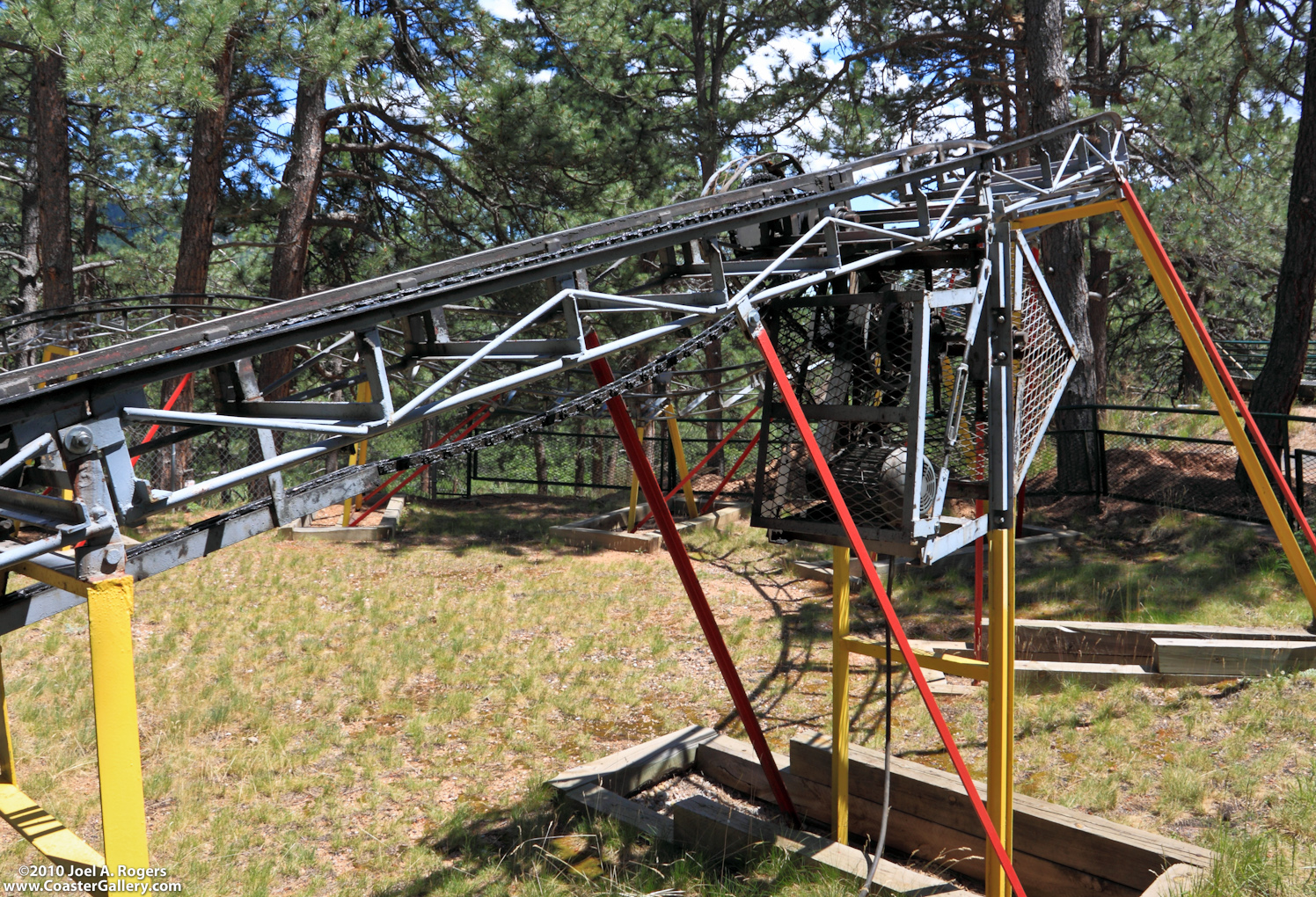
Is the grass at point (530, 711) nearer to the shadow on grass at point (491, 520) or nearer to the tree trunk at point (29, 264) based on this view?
the shadow on grass at point (491, 520)

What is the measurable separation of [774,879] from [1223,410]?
4341 mm

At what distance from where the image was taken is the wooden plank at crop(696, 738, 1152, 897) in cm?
452

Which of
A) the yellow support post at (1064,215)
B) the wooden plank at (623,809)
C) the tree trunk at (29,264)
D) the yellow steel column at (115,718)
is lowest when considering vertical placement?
the wooden plank at (623,809)

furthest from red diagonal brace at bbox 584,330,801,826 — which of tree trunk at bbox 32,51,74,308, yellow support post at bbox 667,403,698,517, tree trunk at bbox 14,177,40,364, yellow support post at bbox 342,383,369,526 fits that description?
tree trunk at bbox 32,51,74,308

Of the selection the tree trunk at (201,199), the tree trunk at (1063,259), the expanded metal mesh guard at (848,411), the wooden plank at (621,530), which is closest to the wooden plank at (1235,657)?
the expanded metal mesh guard at (848,411)

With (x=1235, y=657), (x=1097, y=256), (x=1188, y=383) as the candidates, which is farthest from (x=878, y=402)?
(x=1097, y=256)

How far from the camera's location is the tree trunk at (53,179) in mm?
12398

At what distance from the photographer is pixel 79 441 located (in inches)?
108

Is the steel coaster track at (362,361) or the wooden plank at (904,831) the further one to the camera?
the wooden plank at (904,831)

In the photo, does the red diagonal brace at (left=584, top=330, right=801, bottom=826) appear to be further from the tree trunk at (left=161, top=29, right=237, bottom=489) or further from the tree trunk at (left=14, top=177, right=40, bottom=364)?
the tree trunk at (left=14, top=177, right=40, bottom=364)

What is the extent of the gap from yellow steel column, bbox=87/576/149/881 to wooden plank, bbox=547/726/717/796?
2.97 meters

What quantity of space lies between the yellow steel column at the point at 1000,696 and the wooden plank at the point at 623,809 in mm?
1742

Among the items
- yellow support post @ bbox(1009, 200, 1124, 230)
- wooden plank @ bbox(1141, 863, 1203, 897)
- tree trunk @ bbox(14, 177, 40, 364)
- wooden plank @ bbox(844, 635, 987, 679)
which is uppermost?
tree trunk @ bbox(14, 177, 40, 364)

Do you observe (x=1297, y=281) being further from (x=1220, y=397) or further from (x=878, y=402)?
(x=878, y=402)
